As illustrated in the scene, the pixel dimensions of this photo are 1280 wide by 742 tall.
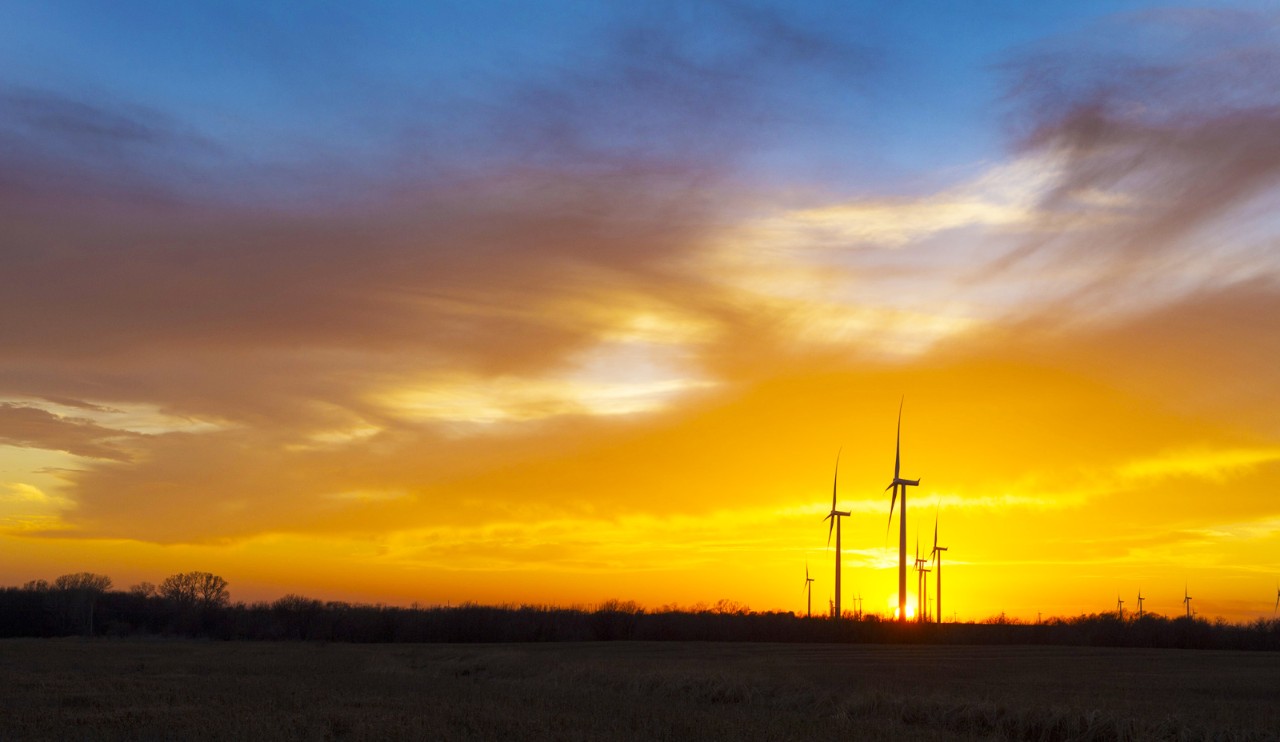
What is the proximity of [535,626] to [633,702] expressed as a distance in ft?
386

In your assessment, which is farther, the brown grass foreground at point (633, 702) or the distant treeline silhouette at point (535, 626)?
the distant treeline silhouette at point (535, 626)

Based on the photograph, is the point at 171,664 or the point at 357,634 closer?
the point at 171,664

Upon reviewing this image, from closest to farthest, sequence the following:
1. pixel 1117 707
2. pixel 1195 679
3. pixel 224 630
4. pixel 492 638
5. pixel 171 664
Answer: pixel 1117 707 → pixel 1195 679 → pixel 171 664 → pixel 492 638 → pixel 224 630

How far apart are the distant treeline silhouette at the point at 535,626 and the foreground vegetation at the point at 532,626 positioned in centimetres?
17

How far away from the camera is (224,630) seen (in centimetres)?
17000

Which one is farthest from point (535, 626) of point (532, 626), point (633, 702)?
point (633, 702)

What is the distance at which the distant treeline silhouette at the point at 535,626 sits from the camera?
137625 mm

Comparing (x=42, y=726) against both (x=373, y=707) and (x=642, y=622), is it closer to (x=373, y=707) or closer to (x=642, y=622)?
(x=373, y=707)

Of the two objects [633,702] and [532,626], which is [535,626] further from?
[633,702]

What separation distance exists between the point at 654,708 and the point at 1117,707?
17.1 meters

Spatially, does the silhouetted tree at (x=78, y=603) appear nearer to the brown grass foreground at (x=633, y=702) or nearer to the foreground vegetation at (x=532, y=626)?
the foreground vegetation at (x=532, y=626)

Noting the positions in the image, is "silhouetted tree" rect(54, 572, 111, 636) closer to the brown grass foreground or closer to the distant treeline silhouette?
the distant treeline silhouette

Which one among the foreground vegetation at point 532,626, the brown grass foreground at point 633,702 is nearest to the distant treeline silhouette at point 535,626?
the foreground vegetation at point 532,626

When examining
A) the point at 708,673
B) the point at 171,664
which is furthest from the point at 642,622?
the point at 708,673
